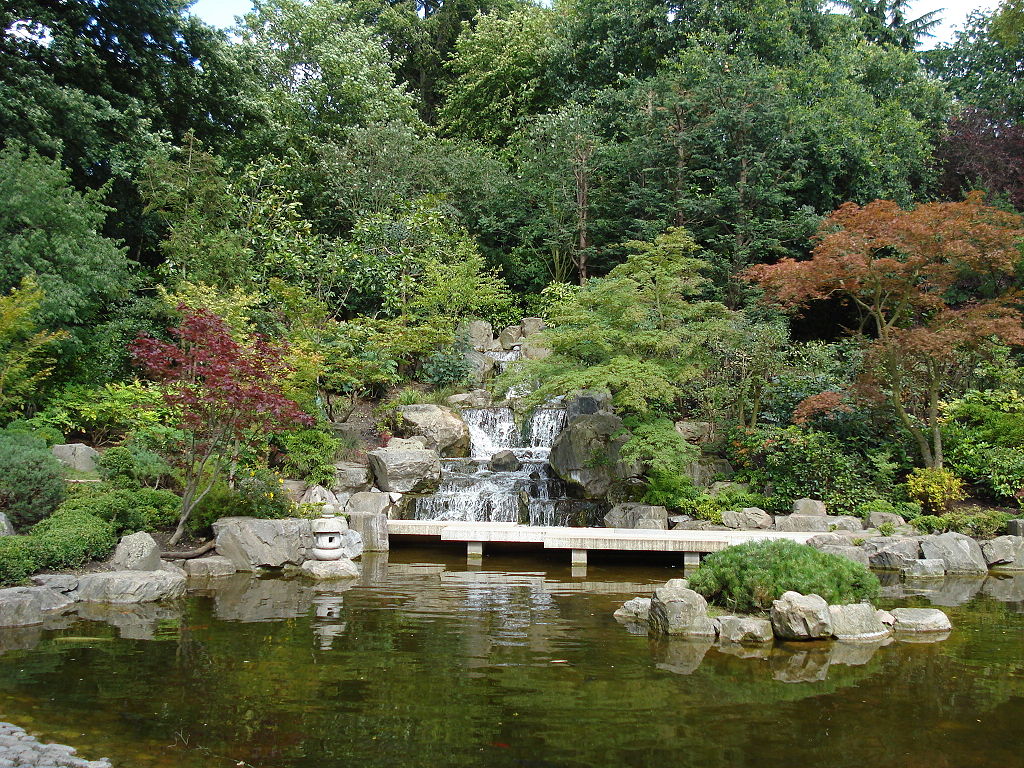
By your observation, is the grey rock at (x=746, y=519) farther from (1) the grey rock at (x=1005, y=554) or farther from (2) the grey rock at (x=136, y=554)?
(2) the grey rock at (x=136, y=554)

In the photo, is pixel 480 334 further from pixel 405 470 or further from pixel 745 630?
pixel 745 630

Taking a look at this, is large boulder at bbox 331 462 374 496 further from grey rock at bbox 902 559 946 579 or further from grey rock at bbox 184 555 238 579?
grey rock at bbox 902 559 946 579

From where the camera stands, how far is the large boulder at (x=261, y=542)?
9734 mm

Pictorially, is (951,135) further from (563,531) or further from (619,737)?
(619,737)

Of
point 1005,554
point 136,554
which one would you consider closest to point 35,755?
point 136,554

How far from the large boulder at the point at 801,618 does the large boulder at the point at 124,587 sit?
6269 millimetres

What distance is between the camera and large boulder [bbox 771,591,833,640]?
22.6ft

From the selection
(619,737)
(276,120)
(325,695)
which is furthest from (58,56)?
(619,737)

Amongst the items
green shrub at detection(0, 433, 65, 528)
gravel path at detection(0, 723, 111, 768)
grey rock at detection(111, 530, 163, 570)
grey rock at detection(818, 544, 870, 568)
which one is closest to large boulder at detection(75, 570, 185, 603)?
grey rock at detection(111, 530, 163, 570)

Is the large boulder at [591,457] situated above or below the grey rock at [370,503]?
above

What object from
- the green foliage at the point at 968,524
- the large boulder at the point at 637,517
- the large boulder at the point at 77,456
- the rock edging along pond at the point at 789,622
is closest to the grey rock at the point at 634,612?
the rock edging along pond at the point at 789,622

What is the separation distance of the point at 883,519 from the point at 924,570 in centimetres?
161

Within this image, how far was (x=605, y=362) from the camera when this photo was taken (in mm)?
13039

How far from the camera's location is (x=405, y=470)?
13.2m
